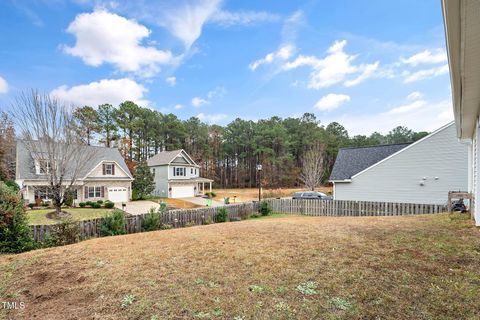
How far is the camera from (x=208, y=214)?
43.9 feet

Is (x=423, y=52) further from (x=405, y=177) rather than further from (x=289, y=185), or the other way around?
(x=289, y=185)

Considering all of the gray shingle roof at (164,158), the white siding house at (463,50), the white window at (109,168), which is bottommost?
the white window at (109,168)

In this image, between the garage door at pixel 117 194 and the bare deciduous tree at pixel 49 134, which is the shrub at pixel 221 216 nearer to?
the bare deciduous tree at pixel 49 134

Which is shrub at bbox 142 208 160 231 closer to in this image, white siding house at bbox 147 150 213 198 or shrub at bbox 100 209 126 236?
shrub at bbox 100 209 126 236

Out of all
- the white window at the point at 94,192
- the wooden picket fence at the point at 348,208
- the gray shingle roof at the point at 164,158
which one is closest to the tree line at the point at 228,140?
the gray shingle roof at the point at 164,158

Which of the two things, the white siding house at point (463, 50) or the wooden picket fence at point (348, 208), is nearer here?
the white siding house at point (463, 50)

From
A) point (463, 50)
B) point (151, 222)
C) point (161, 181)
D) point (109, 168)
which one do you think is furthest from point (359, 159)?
point (109, 168)

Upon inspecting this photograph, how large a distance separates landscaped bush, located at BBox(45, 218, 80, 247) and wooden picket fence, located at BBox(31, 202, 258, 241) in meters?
0.21

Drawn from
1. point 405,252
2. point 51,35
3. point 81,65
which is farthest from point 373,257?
point 81,65

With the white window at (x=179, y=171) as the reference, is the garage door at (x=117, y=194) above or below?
below

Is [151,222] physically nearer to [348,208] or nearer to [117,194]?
[348,208]

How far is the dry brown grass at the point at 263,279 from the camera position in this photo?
9.52ft

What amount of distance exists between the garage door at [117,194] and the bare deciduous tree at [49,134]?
754 cm

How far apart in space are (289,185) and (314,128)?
13.5m
